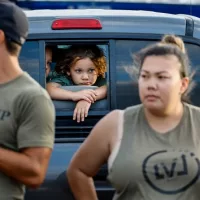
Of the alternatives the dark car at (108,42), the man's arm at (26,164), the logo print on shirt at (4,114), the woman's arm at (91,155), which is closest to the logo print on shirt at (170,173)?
the woman's arm at (91,155)

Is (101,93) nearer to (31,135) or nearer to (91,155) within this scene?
(91,155)

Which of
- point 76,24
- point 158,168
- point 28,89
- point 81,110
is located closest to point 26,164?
point 28,89

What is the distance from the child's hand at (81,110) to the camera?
4469 millimetres

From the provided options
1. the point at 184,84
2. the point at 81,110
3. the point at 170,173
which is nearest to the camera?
the point at 170,173

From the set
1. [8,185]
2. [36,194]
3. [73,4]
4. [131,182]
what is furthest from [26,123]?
[73,4]

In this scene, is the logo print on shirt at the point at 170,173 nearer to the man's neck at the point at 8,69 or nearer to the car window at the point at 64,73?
the man's neck at the point at 8,69

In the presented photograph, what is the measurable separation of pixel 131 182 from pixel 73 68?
1532mm

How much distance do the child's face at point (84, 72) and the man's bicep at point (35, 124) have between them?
4.50ft

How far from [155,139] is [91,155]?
11.5 inches

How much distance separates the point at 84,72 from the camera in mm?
4730

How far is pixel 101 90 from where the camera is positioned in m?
4.55

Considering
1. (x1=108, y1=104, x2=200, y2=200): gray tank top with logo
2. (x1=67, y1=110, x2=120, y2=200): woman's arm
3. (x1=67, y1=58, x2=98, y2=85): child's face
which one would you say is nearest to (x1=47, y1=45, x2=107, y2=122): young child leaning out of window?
(x1=67, y1=58, x2=98, y2=85): child's face

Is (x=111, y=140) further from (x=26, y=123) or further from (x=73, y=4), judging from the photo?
(x=73, y=4)

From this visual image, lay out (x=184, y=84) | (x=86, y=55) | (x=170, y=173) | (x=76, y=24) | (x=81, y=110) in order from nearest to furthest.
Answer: (x=170, y=173) → (x=184, y=84) → (x=81, y=110) → (x=76, y=24) → (x=86, y=55)
